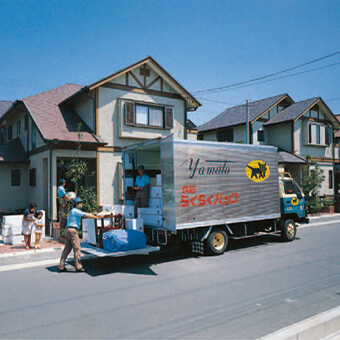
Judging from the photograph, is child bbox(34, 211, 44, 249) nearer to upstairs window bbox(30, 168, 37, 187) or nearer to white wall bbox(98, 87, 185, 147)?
white wall bbox(98, 87, 185, 147)

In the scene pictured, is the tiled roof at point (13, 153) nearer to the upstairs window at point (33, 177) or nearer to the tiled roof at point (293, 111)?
the upstairs window at point (33, 177)

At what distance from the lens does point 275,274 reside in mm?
7973

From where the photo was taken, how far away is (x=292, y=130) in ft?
86.4

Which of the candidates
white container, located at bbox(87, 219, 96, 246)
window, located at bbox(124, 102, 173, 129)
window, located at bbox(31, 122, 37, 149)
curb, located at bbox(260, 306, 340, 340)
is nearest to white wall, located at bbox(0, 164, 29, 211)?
window, located at bbox(31, 122, 37, 149)

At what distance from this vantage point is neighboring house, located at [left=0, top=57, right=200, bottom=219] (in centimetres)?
1506

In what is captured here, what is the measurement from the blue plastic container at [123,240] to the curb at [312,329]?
4436 millimetres

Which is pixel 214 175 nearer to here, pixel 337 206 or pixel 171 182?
pixel 171 182

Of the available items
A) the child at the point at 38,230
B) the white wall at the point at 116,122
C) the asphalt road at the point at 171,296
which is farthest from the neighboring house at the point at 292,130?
the child at the point at 38,230

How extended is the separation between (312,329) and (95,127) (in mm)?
13226

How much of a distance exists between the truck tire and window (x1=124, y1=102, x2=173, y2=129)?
815cm

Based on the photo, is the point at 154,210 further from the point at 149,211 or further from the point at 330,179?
the point at 330,179

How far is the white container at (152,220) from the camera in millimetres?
9371

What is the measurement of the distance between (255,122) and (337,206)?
9067 millimetres

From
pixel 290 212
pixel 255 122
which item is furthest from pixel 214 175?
pixel 255 122
